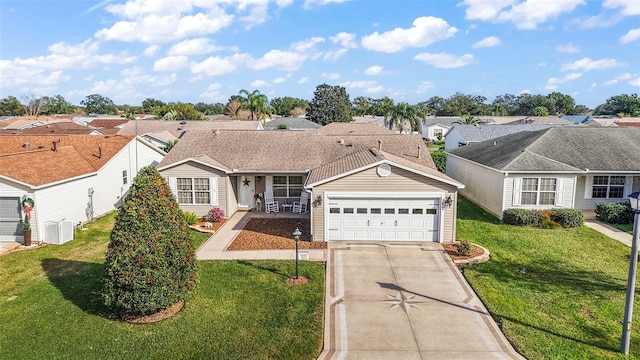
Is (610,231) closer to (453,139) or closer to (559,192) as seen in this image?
(559,192)

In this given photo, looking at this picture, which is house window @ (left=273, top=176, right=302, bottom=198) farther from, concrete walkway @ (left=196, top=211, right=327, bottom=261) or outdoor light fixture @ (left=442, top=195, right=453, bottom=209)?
outdoor light fixture @ (left=442, top=195, right=453, bottom=209)

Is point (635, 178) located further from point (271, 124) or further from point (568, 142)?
point (271, 124)

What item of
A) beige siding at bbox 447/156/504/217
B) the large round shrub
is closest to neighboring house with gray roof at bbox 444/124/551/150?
beige siding at bbox 447/156/504/217

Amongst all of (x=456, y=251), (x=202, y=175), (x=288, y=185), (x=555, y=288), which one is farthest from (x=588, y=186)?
(x=202, y=175)

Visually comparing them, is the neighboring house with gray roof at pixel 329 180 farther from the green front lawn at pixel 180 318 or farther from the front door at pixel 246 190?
the green front lawn at pixel 180 318

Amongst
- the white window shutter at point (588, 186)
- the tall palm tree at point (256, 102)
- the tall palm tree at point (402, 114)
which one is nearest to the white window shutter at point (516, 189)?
the white window shutter at point (588, 186)

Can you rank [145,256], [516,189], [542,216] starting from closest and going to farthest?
[145,256] < [542,216] < [516,189]

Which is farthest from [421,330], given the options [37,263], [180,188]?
[180,188]
